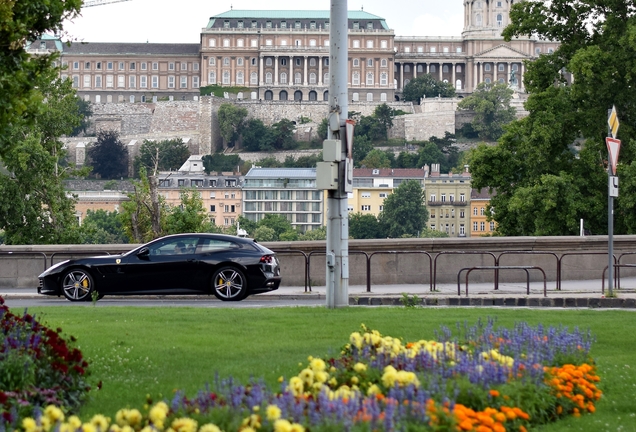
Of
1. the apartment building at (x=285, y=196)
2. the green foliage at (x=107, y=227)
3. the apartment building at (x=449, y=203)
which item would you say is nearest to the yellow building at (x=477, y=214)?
the apartment building at (x=449, y=203)

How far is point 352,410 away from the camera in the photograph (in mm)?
6316

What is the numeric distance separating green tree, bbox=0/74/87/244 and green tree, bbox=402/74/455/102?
484 feet

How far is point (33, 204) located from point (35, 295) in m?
20.7

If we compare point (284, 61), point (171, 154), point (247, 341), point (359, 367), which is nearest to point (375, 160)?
point (284, 61)

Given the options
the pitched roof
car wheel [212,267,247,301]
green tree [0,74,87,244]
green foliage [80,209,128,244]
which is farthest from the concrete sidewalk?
the pitched roof

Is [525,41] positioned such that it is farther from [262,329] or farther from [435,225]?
[262,329]

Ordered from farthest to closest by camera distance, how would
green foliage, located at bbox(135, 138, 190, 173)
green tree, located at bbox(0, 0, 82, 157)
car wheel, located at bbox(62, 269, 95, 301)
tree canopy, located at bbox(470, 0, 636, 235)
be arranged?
green foliage, located at bbox(135, 138, 190, 173)
tree canopy, located at bbox(470, 0, 636, 235)
car wheel, located at bbox(62, 269, 95, 301)
green tree, located at bbox(0, 0, 82, 157)

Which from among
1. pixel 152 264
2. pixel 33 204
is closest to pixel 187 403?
pixel 152 264

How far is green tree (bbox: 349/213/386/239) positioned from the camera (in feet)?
477

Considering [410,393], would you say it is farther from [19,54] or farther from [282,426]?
[19,54]

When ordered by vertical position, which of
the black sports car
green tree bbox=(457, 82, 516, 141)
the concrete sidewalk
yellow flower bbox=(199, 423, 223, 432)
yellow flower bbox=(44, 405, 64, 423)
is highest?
green tree bbox=(457, 82, 516, 141)

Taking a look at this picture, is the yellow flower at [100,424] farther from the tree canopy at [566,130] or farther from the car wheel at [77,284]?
the tree canopy at [566,130]

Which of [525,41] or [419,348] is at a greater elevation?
[525,41]

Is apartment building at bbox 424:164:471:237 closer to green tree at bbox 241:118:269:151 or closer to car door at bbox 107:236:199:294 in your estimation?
green tree at bbox 241:118:269:151
